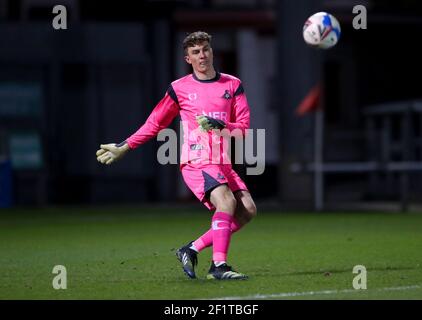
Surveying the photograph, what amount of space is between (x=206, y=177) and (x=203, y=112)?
584 millimetres

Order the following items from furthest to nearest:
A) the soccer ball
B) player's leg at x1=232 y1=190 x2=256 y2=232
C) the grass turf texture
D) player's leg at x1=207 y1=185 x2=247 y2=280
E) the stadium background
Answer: the stadium background < the soccer ball < player's leg at x1=232 y1=190 x2=256 y2=232 < player's leg at x1=207 y1=185 x2=247 y2=280 < the grass turf texture

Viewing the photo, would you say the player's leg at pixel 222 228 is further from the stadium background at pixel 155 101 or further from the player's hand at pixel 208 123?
the stadium background at pixel 155 101

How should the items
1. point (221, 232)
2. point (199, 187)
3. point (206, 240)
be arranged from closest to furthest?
1. point (221, 232)
2. point (199, 187)
3. point (206, 240)

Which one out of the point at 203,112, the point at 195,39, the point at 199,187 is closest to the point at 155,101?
the point at 195,39

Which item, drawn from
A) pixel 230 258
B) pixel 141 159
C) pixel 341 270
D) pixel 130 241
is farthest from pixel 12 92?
pixel 341 270

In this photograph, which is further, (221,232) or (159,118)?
(159,118)

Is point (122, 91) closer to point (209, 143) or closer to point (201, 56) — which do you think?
point (201, 56)

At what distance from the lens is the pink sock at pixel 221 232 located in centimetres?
1002

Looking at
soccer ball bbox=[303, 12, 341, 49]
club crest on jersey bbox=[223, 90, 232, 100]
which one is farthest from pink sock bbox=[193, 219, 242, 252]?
soccer ball bbox=[303, 12, 341, 49]

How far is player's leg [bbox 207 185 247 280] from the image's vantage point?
10008mm

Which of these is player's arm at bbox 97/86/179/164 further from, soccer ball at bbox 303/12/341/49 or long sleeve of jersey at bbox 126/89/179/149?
soccer ball at bbox 303/12/341/49

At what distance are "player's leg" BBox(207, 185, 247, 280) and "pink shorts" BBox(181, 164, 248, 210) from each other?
7 cm

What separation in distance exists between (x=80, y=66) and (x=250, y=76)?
14.3ft

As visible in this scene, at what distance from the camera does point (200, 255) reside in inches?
514
